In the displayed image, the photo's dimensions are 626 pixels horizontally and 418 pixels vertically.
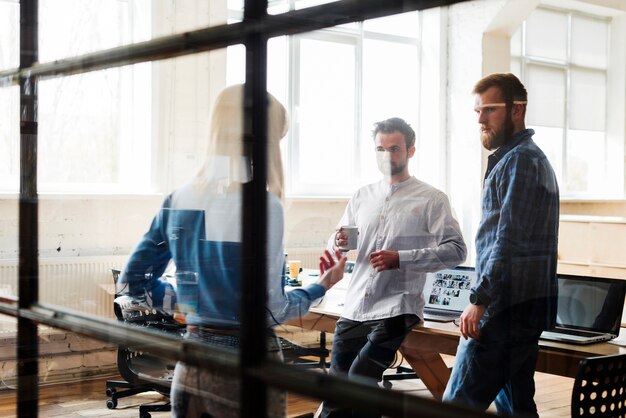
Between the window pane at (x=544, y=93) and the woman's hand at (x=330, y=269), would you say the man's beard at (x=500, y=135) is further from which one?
the woman's hand at (x=330, y=269)

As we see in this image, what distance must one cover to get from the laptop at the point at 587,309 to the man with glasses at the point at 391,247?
157 mm

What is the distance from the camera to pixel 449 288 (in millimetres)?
1122

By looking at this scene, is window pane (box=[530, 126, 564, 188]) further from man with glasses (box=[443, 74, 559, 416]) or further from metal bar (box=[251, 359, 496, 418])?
metal bar (box=[251, 359, 496, 418])

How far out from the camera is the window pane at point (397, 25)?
2.56 feet

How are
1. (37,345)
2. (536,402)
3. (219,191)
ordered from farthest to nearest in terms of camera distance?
1. (37,345)
2. (219,191)
3. (536,402)

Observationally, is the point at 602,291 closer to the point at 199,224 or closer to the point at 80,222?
the point at 199,224

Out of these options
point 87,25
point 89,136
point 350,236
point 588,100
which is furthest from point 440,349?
point 87,25

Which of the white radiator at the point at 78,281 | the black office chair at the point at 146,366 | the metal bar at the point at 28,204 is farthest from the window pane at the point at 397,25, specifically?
the metal bar at the point at 28,204

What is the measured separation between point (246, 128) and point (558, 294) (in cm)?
50

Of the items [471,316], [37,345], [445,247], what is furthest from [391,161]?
[37,345]

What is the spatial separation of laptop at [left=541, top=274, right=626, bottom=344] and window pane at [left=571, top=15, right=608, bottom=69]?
291mm

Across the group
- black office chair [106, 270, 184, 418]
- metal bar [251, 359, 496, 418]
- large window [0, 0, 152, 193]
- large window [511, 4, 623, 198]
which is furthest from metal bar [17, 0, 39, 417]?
large window [511, 4, 623, 198]

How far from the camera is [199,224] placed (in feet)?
3.53

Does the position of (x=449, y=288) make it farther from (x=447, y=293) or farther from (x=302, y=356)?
(x=302, y=356)
